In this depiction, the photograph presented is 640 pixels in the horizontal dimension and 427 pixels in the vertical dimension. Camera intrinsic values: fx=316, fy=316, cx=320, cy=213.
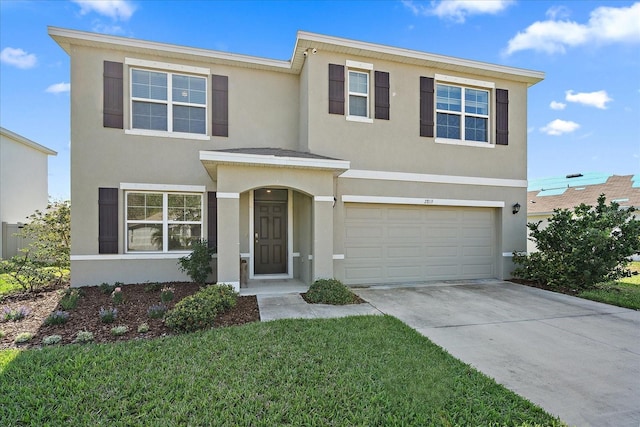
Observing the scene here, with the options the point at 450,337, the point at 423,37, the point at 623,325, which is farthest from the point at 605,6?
the point at 450,337

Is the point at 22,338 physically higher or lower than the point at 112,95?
lower

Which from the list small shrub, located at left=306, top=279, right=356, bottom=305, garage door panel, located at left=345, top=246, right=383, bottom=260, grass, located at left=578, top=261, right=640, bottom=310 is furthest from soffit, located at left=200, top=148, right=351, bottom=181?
grass, located at left=578, top=261, right=640, bottom=310

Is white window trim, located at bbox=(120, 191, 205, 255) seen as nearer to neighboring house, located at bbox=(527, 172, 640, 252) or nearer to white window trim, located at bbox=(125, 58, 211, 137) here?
white window trim, located at bbox=(125, 58, 211, 137)

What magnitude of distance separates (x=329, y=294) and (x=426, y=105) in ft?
20.4

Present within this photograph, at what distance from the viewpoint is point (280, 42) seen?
11109 millimetres

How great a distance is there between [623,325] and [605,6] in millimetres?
6972

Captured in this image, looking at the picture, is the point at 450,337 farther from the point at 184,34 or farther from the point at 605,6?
the point at 184,34

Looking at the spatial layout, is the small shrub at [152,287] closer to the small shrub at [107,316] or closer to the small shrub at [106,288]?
the small shrub at [106,288]

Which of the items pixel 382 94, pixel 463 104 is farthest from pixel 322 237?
pixel 463 104

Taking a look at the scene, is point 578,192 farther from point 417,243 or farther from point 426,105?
point 417,243

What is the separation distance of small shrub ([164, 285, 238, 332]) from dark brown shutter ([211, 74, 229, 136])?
4.90 m

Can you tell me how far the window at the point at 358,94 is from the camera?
8797mm

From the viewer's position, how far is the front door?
9.20 metres

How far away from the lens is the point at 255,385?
349cm
